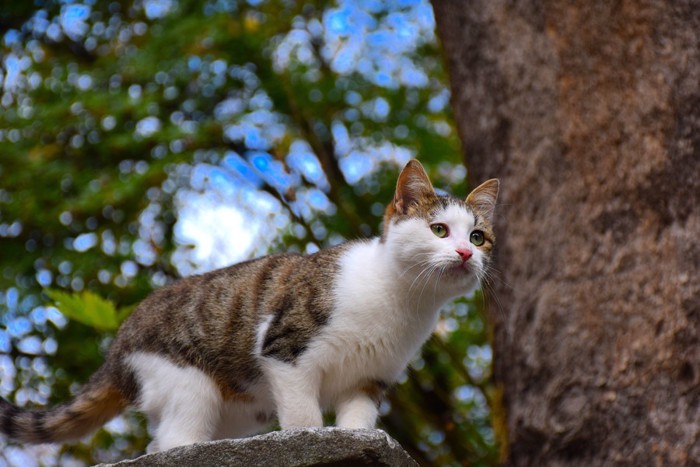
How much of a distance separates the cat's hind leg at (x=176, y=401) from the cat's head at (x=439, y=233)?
0.87 metres

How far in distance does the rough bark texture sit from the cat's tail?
2162 millimetres

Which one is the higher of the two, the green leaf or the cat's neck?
the cat's neck

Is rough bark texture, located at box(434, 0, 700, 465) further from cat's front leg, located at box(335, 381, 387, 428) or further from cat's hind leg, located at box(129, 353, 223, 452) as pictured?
cat's hind leg, located at box(129, 353, 223, 452)

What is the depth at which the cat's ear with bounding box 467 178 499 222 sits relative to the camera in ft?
11.4

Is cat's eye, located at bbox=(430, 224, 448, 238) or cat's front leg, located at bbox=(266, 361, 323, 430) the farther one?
cat's eye, located at bbox=(430, 224, 448, 238)

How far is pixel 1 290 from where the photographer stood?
18.6 ft

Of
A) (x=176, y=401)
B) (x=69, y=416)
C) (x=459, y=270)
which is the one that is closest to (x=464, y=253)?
(x=459, y=270)

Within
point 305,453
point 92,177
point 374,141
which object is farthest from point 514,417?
point 92,177

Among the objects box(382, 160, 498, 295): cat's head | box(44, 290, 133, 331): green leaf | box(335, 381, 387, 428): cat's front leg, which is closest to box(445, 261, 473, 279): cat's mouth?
box(382, 160, 498, 295): cat's head

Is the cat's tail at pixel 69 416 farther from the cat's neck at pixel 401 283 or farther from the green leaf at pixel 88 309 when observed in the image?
the cat's neck at pixel 401 283

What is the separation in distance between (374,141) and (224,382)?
375cm

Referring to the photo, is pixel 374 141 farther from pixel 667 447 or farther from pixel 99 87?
pixel 667 447

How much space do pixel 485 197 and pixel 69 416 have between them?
183 centimetres

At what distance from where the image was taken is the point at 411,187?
342cm
